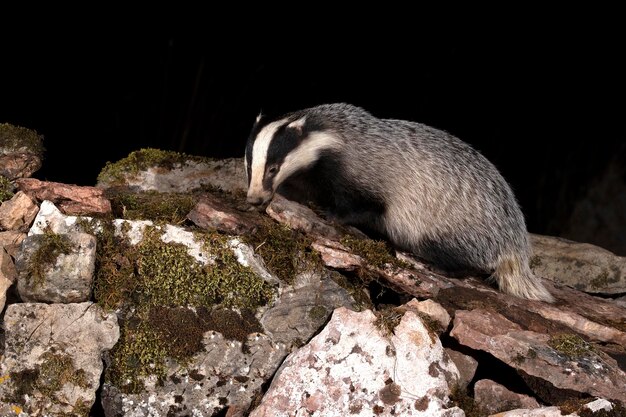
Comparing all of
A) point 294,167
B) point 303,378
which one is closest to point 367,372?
point 303,378

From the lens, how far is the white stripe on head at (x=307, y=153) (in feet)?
13.4

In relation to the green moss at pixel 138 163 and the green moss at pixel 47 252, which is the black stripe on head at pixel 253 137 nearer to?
the green moss at pixel 138 163

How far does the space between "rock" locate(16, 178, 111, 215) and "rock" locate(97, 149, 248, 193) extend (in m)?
0.64

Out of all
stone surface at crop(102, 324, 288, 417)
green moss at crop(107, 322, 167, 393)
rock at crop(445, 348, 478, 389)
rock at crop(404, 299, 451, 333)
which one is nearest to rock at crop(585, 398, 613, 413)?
rock at crop(445, 348, 478, 389)

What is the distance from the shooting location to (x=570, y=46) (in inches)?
281

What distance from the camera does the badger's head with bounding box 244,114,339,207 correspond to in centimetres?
395

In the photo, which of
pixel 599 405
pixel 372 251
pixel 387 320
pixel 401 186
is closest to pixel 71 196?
pixel 372 251

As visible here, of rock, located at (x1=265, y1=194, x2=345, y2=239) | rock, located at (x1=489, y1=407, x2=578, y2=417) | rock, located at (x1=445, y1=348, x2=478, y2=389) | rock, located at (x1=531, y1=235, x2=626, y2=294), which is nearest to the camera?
rock, located at (x1=489, y1=407, x2=578, y2=417)

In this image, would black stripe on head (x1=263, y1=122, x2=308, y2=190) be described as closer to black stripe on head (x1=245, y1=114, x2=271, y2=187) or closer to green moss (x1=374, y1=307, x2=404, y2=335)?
black stripe on head (x1=245, y1=114, x2=271, y2=187)

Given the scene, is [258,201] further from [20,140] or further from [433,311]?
[20,140]

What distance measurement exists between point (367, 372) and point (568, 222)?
4.52 meters

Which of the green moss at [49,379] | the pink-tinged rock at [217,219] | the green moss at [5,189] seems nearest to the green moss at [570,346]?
the pink-tinged rock at [217,219]

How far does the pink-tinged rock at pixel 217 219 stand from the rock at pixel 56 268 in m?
0.50

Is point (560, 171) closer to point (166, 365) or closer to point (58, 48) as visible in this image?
point (58, 48)
